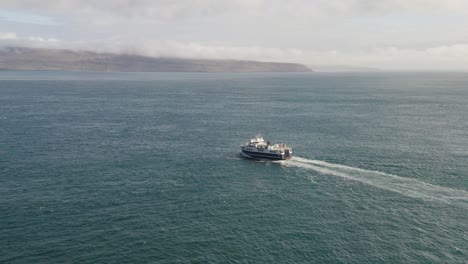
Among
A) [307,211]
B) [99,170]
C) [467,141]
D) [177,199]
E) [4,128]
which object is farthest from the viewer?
[4,128]

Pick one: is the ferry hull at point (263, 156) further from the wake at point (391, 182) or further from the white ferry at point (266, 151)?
the wake at point (391, 182)

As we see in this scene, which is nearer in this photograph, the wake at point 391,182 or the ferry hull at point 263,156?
the wake at point 391,182

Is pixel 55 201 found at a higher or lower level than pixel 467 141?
lower

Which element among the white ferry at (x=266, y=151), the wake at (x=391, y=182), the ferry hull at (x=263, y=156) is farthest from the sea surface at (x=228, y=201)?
the white ferry at (x=266, y=151)

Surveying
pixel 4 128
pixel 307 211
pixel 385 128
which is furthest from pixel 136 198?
pixel 385 128

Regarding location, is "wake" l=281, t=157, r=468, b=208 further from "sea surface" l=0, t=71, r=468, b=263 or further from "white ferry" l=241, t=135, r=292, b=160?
"white ferry" l=241, t=135, r=292, b=160

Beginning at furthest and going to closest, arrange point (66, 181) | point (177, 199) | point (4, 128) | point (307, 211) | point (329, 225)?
point (4, 128)
point (66, 181)
point (177, 199)
point (307, 211)
point (329, 225)

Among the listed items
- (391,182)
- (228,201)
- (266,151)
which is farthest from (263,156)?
(391,182)

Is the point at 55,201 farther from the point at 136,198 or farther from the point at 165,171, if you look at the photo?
the point at 165,171
